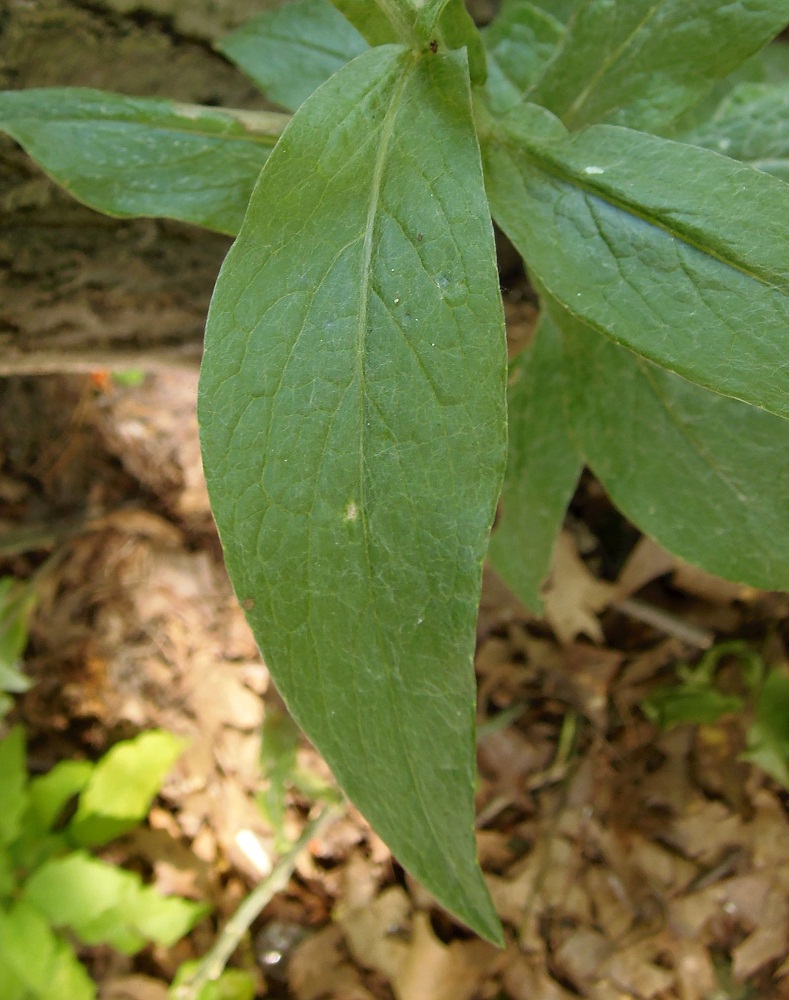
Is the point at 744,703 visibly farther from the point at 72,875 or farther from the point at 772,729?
the point at 72,875

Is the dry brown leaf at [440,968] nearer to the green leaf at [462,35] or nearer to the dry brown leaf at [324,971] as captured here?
the dry brown leaf at [324,971]

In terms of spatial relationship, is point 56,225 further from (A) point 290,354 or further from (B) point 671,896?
(B) point 671,896

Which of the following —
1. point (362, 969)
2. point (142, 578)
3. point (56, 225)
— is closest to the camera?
point (56, 225)

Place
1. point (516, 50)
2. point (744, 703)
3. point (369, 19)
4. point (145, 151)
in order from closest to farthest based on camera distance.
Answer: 1. point (369, 19)
2. point (145, 151)
3. point (516, 50)
4. point (744, 703)

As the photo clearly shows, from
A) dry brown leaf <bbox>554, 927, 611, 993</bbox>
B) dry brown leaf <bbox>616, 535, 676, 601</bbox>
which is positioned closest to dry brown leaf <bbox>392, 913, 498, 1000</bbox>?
dry brown leaf <bbox>554, 927, 611, 993</bbox>

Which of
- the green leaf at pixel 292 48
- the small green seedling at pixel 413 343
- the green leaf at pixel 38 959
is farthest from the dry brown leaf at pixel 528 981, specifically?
the green leaf at pixel 292 48

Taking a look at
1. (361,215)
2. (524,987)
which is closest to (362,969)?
(524,987)

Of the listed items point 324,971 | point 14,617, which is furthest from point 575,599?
point 14,617

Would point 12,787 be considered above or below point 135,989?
above
